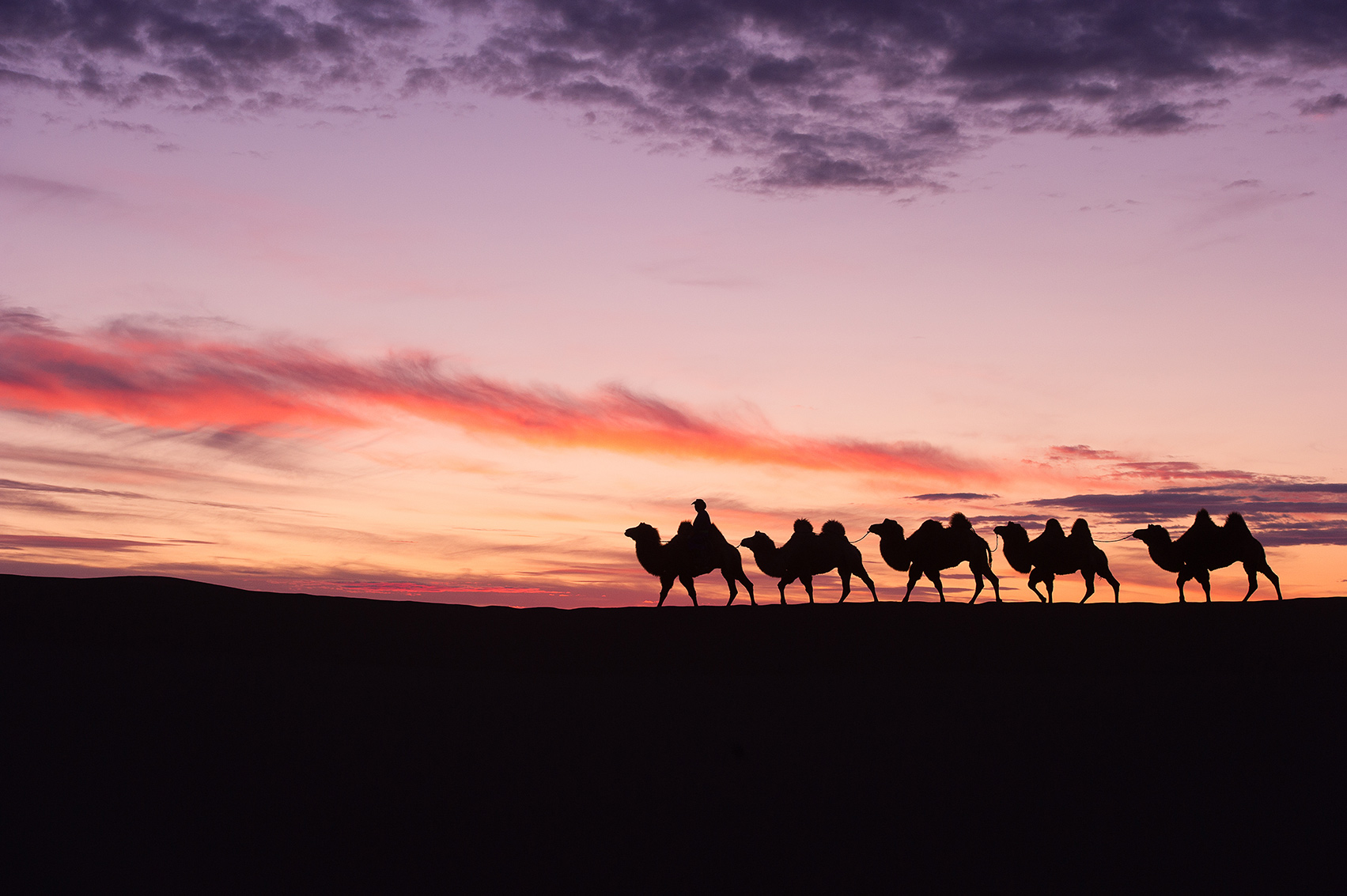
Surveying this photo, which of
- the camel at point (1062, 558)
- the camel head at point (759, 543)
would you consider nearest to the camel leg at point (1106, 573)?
the camel at point (1062, 558)

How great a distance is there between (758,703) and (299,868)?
598cm

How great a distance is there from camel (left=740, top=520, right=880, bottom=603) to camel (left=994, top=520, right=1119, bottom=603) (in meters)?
3.23

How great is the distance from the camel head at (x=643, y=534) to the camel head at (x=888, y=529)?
14.3 feet

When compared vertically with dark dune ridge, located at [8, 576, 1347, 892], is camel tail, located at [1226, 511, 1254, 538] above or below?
above

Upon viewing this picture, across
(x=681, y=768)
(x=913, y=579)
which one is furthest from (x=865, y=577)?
(x=681, y=768)

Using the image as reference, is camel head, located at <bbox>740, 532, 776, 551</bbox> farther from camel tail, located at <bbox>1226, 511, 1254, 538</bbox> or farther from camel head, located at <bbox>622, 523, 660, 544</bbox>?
camel tail, located at <bbox>1226, 511, 1254, 538</bbox>

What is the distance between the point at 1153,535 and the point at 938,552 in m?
4.71

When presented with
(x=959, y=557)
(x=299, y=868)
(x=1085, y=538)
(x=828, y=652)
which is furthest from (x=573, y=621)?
(x=299, y=868)

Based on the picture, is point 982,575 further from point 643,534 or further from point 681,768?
point 681,768

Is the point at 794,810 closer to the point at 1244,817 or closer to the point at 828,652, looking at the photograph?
the point at 1244,817

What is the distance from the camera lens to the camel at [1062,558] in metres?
21.8

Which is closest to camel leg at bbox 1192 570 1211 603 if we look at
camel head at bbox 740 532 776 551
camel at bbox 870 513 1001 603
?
camel at bbox 870 513 1001 603

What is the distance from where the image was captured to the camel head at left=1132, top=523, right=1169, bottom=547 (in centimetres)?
2223

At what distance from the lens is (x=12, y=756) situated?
1008 cm
